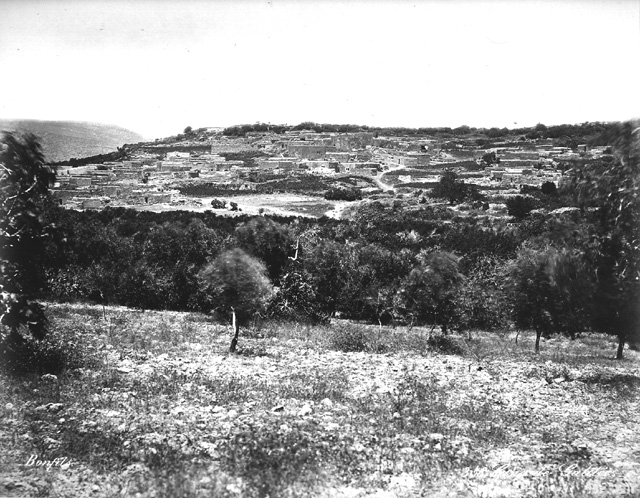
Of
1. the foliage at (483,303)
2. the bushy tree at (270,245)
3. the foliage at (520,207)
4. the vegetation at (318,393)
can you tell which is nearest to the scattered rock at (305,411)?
the vegetation at (318,393)

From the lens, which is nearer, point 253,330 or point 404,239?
point 253,330

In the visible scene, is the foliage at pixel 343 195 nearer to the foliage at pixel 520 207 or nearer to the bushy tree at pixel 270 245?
the foliage at pixel 520 207

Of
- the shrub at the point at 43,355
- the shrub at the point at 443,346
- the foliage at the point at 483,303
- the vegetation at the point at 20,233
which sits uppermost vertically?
the vegetation at the point at 20,233

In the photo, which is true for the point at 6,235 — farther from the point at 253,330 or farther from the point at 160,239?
the point at 160,239

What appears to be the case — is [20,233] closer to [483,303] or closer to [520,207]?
[483,303]

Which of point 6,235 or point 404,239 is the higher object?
point 6,235

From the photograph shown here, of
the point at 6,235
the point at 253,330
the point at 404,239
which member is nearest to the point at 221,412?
the point at 6,235
